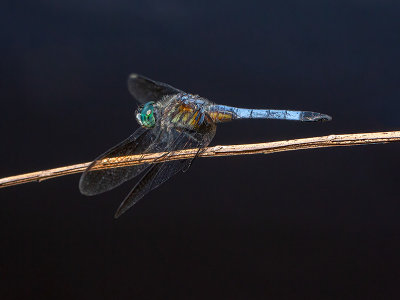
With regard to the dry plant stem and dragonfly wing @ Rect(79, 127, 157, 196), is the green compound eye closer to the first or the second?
dragonfly wing @ Rect(79, 127, 157, 196)

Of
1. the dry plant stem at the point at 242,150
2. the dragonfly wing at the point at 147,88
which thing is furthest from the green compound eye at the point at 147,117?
the dragonfly wing at the point at 147,88

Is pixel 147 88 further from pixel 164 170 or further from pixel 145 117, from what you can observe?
pixel 164 170

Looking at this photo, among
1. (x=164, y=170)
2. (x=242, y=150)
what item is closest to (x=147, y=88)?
(x=164, y=170)

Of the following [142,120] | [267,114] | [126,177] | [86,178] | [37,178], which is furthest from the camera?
[267,114]

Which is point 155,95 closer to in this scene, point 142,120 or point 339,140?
point 142,120

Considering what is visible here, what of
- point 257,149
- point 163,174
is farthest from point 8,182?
point 257,149

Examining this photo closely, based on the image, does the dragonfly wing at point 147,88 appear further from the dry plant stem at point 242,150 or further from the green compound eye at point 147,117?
the dry plant stem at point 242,150
